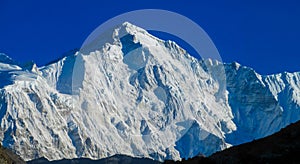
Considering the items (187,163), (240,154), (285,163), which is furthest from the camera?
(187,163)

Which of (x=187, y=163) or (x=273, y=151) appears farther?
(x=187, y=163)

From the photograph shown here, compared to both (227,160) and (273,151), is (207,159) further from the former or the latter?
(273,151)

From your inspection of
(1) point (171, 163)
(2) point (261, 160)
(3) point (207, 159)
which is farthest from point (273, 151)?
(1) point (171, 163)

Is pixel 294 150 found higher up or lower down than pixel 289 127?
lower down

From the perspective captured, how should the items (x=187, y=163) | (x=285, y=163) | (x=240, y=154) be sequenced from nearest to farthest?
(x=285, y=163) < (x=240, y=154) < (x=187, y=163)

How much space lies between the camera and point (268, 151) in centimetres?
5662

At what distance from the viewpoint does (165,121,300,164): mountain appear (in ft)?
180

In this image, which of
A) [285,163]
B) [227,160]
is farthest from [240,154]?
[285,163]

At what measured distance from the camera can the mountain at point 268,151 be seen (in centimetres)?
5497

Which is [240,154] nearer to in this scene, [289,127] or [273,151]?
[273,151]

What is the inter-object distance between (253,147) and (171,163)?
9.63 meters

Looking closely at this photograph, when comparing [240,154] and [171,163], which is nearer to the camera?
[240,154]

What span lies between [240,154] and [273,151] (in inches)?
113

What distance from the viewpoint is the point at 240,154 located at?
57.5 metres
